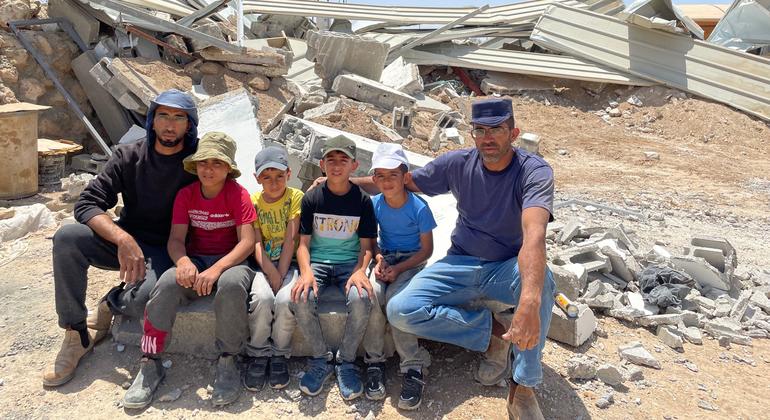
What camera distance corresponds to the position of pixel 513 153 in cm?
333

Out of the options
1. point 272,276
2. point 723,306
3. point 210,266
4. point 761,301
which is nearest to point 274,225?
point 272,276

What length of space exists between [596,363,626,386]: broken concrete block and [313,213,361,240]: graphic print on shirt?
1750 mm

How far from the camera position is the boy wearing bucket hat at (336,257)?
325 centimetres

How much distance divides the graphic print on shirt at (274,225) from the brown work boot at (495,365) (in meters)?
1.44

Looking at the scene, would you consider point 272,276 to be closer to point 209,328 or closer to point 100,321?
point 209,328

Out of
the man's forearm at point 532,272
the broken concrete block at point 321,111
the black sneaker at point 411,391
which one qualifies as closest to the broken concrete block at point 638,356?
the man's forearm at point 532,272

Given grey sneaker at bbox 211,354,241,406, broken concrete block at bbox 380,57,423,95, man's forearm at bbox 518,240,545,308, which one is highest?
man's forearm at bbox 518,240,545,308

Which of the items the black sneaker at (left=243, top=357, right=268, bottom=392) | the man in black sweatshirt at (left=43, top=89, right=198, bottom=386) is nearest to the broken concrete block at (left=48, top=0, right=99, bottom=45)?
the man in black sweatshirt at (left=43, top=89, right=198, bottom=386)

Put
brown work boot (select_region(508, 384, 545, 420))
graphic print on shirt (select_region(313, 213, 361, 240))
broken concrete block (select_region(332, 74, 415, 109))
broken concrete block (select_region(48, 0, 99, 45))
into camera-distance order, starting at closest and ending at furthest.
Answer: brown work boot (select_region(508, 384, 545, 420)) < graphic print on shirt (select_region(313, 213, 361, 240)) < broken concrete block (select_region(48, 0, 99, 45)) < broken concrete block (select_region(332, 74, 415, 109))

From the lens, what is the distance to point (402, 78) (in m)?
12.6

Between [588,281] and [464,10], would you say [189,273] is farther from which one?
[464,10]

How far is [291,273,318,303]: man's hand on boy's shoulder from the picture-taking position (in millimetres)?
3215

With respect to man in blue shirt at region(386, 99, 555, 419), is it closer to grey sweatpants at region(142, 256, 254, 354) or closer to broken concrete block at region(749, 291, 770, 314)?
grey sweatpants at region(142, 256, 254, 354)

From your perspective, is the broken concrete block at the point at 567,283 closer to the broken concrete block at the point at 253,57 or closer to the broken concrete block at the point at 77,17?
the broken concrete block at the point at 253,57
